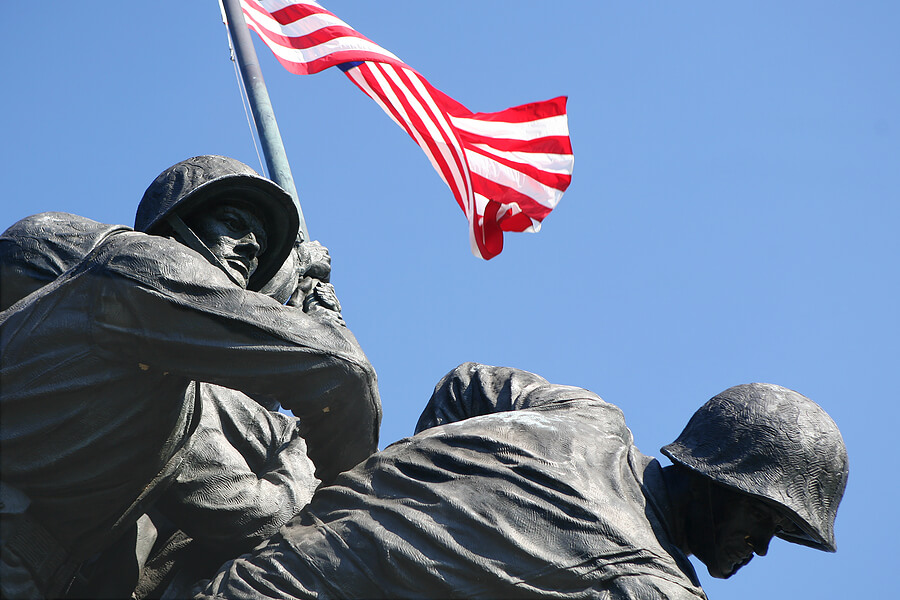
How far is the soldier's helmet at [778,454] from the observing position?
5.02m

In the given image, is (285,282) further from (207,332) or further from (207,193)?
(207,332)

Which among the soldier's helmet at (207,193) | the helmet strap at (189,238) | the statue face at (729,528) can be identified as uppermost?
the soldier's helmet at (207,193)

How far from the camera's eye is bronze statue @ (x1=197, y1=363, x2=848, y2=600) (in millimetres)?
4637

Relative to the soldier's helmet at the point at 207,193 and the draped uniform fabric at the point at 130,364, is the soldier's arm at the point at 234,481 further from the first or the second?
the soldier's helmet at the point at 207,193

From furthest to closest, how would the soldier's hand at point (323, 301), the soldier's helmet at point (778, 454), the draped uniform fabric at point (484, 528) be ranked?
the soldier's hand at point (323, 301), the soldier's helmet at point (778, 454), the draped uniform fabric at point (484, 528)

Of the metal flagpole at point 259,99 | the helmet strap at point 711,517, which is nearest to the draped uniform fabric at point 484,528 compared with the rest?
the helmet strap at point 711,517

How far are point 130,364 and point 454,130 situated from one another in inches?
233

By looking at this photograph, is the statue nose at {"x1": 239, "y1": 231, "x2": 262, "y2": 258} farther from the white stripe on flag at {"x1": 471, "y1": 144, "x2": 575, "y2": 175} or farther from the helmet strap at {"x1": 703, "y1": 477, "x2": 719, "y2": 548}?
the white stripe on flag at {"x1": 471, "y1": 144, "x2": 575, "y2": 175}

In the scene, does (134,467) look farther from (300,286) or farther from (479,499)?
(300,286)

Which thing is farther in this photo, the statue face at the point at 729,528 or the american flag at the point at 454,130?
the american flag at the point at 454,130

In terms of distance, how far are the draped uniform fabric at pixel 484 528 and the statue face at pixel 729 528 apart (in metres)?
0.19

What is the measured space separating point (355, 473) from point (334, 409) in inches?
17.2

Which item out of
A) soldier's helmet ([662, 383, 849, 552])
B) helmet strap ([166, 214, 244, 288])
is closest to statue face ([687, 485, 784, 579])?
soldier's helmet ([662, 383, 849, 552])

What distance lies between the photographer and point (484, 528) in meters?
4.68
